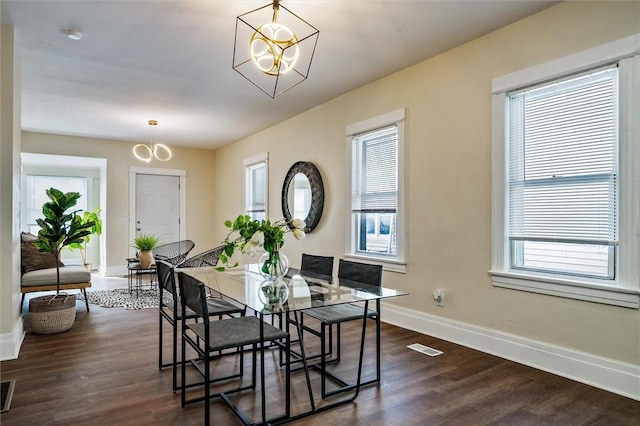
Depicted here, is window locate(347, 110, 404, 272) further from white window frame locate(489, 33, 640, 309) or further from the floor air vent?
white window frame locate(489, 33, 640, 309)

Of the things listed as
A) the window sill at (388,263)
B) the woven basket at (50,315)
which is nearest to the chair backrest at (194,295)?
the woven basket at (50,315)

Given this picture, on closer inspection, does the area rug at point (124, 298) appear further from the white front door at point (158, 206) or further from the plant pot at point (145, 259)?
the white front door at point (158, 206)

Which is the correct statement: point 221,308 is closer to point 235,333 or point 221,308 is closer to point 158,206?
point 235,333

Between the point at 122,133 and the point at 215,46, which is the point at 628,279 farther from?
the point at 122,133

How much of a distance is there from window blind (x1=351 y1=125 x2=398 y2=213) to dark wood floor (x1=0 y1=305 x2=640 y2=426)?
1622mm

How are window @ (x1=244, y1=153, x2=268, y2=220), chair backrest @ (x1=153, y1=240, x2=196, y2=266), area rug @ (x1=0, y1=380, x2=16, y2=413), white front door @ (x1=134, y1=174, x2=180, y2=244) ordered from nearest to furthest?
area rug @ (x1=0, y1=380, x2=16, y2=413) → chair backrest @ (x1=153, y1=240, x2=196, y2=266) → window @ (x1=244, y1=153, x2=268, y2=220) → white front door @ (x1=134, y1=174, x2=180, y2=244)

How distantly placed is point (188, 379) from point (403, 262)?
227cm

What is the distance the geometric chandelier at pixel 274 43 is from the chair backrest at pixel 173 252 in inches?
120

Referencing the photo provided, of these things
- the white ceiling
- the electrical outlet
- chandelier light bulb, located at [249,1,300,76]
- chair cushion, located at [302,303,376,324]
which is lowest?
the electrical outlet

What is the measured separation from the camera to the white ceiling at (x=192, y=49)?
2.82 metres

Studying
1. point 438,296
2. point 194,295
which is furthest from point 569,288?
point 194,295

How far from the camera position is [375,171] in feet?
14.5

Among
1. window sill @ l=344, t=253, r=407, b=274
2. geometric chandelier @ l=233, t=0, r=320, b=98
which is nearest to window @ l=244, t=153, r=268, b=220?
geometric chandelier @ l=233, t=0, r=320, b=98

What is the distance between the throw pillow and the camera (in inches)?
180
